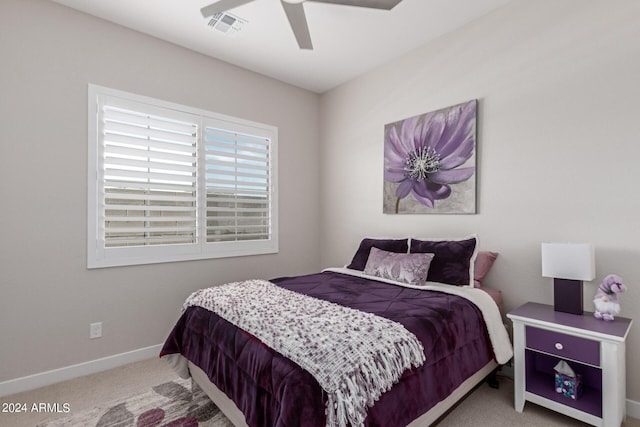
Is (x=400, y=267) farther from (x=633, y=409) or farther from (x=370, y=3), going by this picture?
(x=370, y=3)

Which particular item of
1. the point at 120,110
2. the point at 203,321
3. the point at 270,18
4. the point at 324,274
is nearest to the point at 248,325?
the point at 203,321

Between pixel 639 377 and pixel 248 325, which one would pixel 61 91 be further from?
pixel 639 377

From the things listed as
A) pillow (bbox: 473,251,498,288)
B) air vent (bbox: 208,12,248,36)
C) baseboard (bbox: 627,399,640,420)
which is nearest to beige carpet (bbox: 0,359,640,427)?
baseboard (bbox: 627,399,640,420)

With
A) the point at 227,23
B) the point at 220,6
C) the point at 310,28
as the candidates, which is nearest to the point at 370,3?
the point at 310,28

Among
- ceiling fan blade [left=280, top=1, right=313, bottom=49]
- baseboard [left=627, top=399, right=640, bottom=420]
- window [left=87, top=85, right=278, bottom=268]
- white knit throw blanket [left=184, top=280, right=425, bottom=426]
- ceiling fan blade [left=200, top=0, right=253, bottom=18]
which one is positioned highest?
ceiling fan blade [left=200, top=0, right=253, bottom=18]

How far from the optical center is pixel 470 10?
260cm

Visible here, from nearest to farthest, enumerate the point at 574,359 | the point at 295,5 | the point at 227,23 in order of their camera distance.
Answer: the point at 574,359 < the point at 295,5 < the point at 227,23

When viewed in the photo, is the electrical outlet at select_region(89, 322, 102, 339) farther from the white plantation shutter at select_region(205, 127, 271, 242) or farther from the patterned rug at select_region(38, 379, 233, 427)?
the white plantation shutter at select_region(205, 127, 271, 242)

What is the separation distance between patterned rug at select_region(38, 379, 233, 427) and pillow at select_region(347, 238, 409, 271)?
5.54 ft

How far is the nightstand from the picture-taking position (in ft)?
5.58

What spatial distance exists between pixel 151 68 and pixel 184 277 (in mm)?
2000

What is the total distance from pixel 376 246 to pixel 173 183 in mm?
2050

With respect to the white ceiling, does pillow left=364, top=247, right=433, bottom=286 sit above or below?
below

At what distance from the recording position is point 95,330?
8.57ft
